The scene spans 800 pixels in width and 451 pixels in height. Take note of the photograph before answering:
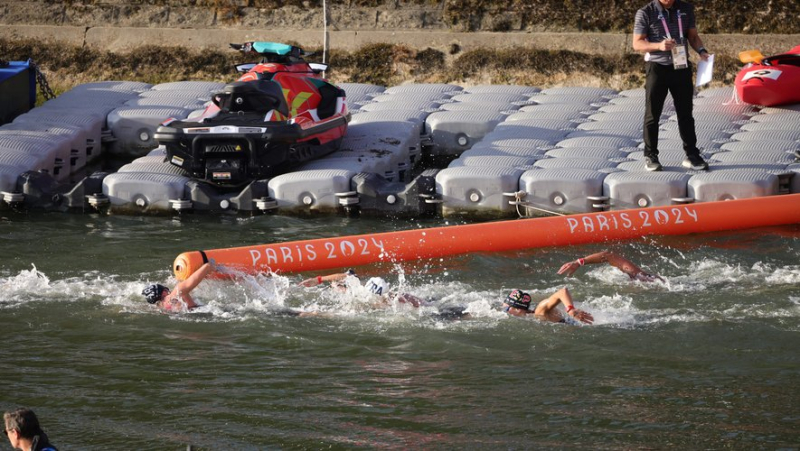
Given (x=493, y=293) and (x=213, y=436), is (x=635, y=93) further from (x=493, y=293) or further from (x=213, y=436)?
(x=213, y=436)

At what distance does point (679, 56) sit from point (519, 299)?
11.8 feet

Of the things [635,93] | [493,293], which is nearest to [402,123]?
[635,93]

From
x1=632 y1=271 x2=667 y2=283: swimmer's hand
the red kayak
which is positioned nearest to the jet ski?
x1=632 y1=271 x2=667 y2=283: swimmer's hand

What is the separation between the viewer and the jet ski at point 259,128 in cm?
1264

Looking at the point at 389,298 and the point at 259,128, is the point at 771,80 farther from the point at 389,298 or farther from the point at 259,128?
the point at 389,298

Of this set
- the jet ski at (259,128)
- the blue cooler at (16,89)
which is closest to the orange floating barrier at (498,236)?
the jet ski at (259,128)

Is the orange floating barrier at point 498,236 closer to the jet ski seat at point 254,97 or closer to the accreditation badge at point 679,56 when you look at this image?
the accreditation badge at point 679,56

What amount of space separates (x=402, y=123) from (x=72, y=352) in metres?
6.16

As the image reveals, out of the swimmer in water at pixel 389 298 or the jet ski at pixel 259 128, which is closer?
the swimmer in water at pixel 389 298

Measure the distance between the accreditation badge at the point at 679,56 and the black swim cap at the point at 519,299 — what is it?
3.47 meters

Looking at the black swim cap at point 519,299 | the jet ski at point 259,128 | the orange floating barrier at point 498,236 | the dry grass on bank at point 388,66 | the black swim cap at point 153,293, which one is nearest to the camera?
the black swim cap at point 519,299

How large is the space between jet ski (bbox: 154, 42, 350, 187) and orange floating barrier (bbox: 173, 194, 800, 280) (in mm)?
2158

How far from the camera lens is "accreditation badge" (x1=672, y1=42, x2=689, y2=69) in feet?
37.6

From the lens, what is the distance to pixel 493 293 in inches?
396
